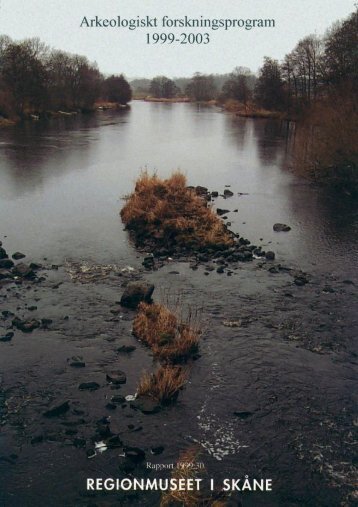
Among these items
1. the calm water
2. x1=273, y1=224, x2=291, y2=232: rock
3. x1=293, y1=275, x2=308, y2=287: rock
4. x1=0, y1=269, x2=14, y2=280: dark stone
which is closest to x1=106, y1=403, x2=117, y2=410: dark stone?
x1=0, y1=269, x2=14, y2=280: dark stone

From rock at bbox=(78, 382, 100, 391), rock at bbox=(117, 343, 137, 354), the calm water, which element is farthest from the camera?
the calm water

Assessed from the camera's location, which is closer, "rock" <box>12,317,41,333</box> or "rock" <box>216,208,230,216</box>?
"rock" <box>12,317,41,333</box>

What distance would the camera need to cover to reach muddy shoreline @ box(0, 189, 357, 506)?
7.06 metres

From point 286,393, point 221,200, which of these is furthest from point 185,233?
point 286,393

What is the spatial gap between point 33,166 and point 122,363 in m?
24.7

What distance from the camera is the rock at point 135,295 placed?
12375mm

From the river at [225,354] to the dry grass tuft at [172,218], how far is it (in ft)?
3.34

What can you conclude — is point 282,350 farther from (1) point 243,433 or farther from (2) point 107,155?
(2) point 107,155

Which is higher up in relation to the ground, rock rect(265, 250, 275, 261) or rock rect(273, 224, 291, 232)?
rock rect(273, 224, 291, 232)

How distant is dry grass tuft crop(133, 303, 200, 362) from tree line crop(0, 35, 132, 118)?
2215 inches

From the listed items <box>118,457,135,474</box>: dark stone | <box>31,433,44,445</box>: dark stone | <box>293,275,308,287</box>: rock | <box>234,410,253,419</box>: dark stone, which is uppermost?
<box>293,275,308,287</box>: rock

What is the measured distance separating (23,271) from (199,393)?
24.5 feet

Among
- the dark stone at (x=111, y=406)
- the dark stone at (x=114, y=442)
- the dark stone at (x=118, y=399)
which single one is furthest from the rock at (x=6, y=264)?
the dark stone at (x=114, y=442)

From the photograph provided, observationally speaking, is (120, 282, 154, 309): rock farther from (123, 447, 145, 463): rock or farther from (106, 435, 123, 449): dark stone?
(123, 447, 145, 463): rock
